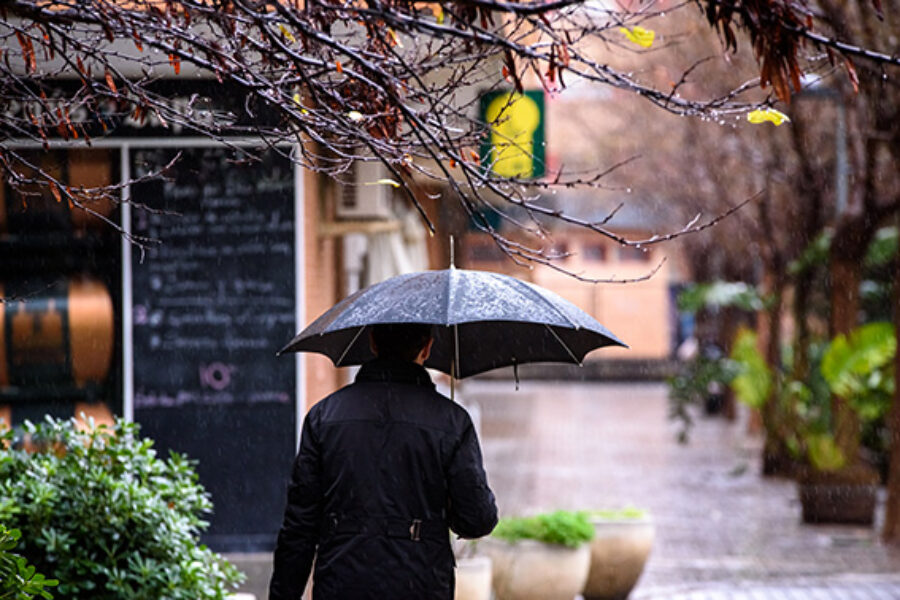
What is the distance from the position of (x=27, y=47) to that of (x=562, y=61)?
206 centimetres

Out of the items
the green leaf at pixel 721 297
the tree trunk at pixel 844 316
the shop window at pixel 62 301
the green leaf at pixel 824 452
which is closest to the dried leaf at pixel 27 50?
the shop window at pixel 62 301

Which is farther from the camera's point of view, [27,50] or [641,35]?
[27,50]

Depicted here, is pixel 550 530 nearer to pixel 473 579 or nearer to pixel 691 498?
pixel 473 579

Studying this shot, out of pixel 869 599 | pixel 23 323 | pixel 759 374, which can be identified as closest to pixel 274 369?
pixel 23 323

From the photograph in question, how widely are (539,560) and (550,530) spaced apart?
0.20 m

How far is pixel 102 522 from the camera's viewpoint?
553 cm

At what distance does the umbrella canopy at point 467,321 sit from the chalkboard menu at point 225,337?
315 cm

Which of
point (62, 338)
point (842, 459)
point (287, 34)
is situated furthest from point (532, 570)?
point (842, 459)

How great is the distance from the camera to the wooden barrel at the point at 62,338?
8.73 metres

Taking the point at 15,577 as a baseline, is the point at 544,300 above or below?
above

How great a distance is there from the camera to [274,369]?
867 cm

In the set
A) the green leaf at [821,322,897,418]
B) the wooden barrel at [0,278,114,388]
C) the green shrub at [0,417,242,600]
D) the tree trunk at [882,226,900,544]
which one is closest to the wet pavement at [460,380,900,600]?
the tree trunk at [882,226,900,544]

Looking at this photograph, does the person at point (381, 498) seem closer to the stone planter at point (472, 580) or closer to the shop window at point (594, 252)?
the stone planter at point (472, 580)

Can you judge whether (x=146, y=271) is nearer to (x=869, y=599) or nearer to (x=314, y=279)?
(x=314, y=279)
